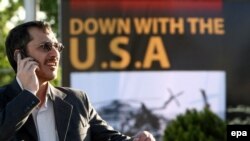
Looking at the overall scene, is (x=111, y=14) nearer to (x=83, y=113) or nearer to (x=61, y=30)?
(x=61, y=30)

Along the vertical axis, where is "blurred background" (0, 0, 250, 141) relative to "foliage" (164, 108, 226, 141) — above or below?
above

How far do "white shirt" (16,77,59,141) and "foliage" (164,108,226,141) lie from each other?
4.73 meters

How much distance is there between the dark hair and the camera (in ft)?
13.3

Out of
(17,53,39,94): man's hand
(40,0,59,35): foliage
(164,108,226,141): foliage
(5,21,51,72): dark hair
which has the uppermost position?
(40,0,59,35): foliage

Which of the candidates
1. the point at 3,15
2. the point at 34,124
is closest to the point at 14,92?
the point at 34,124

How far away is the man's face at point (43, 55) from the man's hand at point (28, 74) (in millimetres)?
53

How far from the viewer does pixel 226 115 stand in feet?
32.1

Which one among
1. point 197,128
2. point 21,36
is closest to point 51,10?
point 197,128

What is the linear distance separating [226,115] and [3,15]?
34.0 feet

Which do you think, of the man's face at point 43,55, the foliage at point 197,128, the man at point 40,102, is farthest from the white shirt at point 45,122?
the foliage at point 197,128

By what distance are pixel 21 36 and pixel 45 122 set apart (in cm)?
47

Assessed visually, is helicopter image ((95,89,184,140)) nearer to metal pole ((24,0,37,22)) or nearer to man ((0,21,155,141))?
metal pole ((24,0,37,22))

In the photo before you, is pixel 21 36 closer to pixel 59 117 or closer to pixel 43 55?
pixel 43 55

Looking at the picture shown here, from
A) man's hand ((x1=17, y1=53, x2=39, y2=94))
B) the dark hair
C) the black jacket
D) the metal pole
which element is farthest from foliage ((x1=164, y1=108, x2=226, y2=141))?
man's hand ((x1=17, y1=53, x2=39, y2=94))
